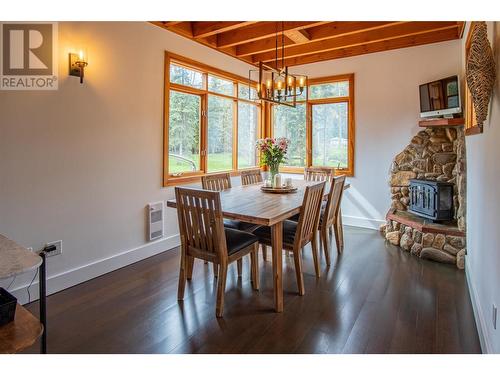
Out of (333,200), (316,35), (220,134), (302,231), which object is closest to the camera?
(302,231)

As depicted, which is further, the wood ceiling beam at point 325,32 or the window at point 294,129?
the window at point 294,129

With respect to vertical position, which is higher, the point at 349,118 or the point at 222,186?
the point at 349,118

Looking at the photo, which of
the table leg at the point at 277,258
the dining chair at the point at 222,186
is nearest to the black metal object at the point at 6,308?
the table leg at the point at 277,258

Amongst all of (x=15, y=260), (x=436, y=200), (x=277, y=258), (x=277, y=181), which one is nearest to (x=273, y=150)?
(x=277, y=181)

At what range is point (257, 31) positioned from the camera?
4328 millimetres

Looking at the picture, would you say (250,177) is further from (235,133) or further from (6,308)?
(6,308)

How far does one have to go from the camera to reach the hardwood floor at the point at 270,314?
208 centimetres

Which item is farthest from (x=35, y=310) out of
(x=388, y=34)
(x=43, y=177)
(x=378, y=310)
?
(x=388, y=34)

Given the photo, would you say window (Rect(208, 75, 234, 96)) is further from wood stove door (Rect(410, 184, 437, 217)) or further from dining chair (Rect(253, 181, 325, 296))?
wood stove door (Rect(410, 184, 437, 217))

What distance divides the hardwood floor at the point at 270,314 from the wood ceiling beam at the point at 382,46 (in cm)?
304

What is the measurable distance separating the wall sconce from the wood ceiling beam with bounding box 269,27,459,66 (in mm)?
3622

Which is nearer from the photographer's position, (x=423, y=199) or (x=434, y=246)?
(x=434, y=246)

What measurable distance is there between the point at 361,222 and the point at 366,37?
8.95 ft

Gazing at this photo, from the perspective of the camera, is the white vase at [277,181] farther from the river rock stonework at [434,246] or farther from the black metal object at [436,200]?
the black metal object at [436,200]
